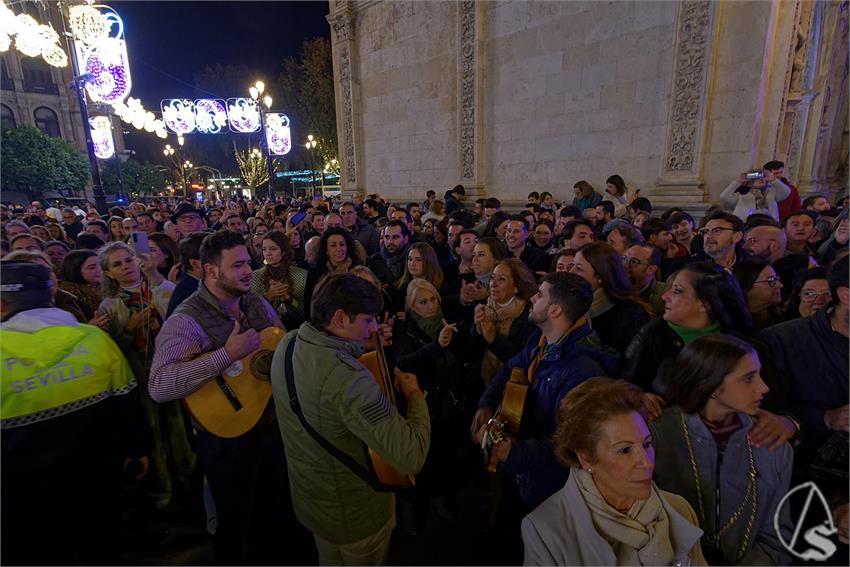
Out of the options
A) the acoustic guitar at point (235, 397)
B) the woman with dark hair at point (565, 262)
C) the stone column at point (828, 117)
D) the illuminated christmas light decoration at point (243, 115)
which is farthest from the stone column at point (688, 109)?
the illuminated christmas light decoration at point (243, 115)

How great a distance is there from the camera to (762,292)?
2.80 metres

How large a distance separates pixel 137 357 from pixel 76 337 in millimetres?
1279

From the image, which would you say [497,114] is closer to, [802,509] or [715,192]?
[715,192]

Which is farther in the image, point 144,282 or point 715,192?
point 715,192

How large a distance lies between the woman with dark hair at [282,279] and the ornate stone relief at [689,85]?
7274 mm

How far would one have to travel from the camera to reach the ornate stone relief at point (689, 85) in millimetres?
6910

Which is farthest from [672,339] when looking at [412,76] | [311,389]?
[412,76]

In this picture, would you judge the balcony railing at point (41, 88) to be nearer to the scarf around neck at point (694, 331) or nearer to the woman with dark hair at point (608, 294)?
the woman with dark hair at point (608, 294)

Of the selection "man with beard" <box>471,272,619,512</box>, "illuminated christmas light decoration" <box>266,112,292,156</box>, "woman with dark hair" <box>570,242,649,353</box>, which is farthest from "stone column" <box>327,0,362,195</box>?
"man with beard" <box>471,272,619,512</box>

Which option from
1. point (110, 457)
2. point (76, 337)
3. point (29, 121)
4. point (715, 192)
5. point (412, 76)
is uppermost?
point (29, 121)

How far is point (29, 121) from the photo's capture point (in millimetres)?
35594

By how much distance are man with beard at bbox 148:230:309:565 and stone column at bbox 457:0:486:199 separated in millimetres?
9065

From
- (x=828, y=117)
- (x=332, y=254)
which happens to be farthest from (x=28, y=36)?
(x=828, y=117)

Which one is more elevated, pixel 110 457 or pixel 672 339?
pixel 672 339
